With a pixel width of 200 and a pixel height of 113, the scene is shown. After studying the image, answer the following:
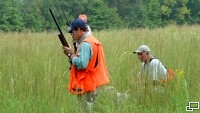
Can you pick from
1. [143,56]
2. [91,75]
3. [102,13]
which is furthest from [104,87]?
[102,13]

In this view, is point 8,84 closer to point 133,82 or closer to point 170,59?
point 133,82

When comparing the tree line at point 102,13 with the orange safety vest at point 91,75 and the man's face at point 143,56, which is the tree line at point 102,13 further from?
the orange safety vest at point 91,75

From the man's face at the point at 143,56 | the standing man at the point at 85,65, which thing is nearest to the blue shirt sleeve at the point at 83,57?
the standing man at the point at 85,65

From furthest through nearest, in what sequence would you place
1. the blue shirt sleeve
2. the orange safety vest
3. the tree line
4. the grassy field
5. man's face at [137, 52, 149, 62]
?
the tree line
man's face at [137, 52, 149, 62]
the grassy field
the orange safety vest
the blue shirt sleeve

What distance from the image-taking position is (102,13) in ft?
112

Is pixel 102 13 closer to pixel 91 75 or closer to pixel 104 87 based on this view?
pixel 104 87

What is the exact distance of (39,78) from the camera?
247 inches

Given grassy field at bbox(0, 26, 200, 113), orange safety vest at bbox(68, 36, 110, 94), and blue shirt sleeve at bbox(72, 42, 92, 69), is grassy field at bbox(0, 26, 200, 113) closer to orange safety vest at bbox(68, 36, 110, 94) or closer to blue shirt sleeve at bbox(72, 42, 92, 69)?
orange safety vest at bbox(68, 36, 110, 94)

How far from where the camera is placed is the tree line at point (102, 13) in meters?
29.4

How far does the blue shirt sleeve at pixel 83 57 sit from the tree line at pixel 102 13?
21.9 metres

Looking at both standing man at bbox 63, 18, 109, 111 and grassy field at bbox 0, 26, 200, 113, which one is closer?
standing man at bbox 63, 18, 109, 111

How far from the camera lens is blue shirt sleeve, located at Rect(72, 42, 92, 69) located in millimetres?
5031

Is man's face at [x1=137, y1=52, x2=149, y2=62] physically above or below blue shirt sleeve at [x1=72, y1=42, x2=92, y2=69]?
below

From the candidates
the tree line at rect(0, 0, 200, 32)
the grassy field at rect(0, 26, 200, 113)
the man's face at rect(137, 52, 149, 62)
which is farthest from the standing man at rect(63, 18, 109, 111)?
the tree line at rect(0, 0, 200, 32)
